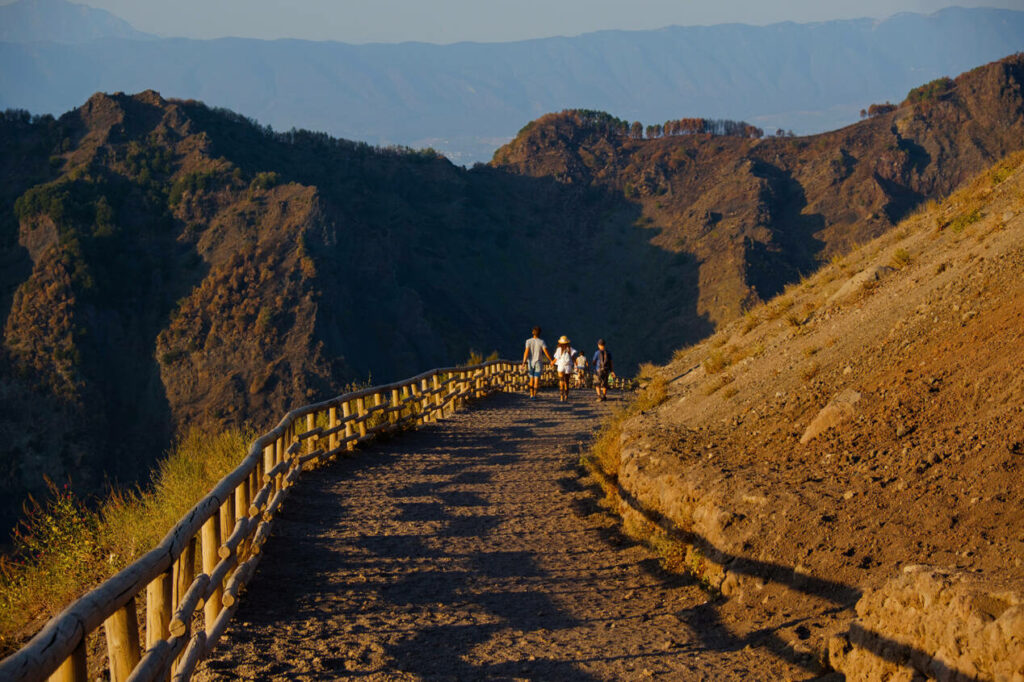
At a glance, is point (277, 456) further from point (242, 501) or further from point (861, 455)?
point (861, 455)

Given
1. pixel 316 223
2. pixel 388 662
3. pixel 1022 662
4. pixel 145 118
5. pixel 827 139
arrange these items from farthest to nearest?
pixel 827 139 → pixel 145 118 → pixel 316 223 → pixel 388 662 → pixel 1022 662

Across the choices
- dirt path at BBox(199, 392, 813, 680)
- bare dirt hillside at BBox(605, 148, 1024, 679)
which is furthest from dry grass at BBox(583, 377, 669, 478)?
dirt path at BBox(199, 392, 813, 680)

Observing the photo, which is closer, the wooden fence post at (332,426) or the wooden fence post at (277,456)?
the wooden fence post at (277,456)

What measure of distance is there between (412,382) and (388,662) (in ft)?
41.0

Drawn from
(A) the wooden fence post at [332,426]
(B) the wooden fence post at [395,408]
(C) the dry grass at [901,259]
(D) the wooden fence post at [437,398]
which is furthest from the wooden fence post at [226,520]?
(D) the wooden fence post at [437,398]

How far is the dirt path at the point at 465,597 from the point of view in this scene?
6121mm

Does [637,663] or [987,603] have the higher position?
[987,603]

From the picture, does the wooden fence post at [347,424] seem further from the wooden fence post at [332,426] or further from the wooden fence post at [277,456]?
the wooden fence post at [277,456]

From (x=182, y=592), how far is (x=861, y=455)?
5744 millimetres

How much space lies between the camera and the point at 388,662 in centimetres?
616

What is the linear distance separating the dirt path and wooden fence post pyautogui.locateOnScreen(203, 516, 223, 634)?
0.19 meters

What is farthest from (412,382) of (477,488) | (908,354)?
(908,354)

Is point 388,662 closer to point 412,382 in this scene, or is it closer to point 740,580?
point 740,580

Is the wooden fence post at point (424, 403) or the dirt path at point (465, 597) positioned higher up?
the wooden fence post at point (424, 403)
